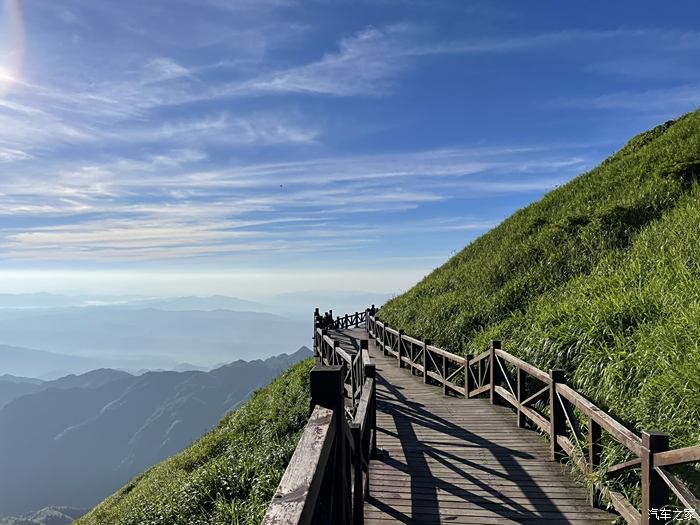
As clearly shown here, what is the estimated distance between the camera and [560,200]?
23.0 m

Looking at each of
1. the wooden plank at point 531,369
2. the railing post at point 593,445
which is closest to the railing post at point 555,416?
the wooden plank at point 531,369

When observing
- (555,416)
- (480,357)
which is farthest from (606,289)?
(555,416)

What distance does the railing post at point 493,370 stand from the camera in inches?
403

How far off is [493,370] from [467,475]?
4.25 metres

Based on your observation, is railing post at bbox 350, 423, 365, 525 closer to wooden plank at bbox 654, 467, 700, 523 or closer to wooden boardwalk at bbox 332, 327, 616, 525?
wooden boardwalk at bbox 332, 327, 616, 525

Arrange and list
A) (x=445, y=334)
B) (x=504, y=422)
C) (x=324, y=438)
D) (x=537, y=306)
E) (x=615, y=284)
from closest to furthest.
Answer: (x=324, y=438)
(x=504, y=422)
(x=615, y=284)
(x=537, y=306)
(x=445, y=334)

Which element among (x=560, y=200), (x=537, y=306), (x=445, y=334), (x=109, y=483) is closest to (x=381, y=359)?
(x=445, y=334)

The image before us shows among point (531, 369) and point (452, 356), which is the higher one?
point (531, 369)

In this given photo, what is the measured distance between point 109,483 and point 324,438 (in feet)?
664

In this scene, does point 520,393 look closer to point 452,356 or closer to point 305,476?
point 452,356

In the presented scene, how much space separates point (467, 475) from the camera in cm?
650

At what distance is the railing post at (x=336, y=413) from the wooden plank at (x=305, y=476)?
3.6 inches

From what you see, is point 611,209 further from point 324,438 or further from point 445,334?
point 324,438

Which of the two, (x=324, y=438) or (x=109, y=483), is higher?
(x=324, y=438)
